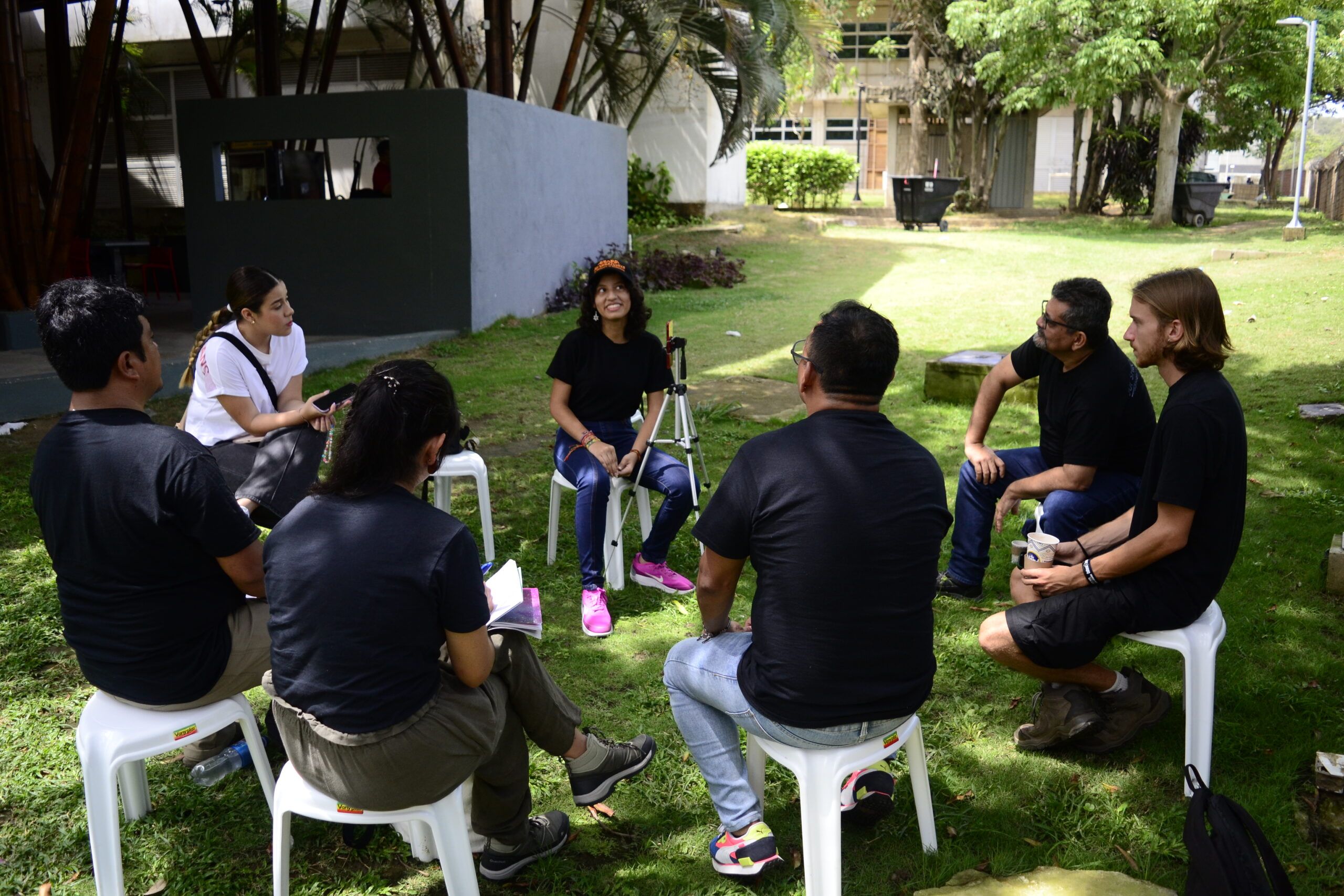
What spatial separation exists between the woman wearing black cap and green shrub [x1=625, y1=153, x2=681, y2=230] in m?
14.2

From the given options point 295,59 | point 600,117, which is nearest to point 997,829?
point 600,117

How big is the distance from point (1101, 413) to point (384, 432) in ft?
8.89

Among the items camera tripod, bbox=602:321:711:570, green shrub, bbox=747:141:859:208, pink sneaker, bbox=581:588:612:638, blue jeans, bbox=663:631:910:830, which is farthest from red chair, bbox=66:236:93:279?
green shrub, bbox=747:141:859:208

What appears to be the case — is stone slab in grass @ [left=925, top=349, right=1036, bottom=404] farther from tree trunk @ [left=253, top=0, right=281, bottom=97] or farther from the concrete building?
the concrete building

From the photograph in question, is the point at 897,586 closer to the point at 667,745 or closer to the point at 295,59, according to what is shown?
the point at 667,745

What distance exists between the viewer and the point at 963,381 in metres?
7.70

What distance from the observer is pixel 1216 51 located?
19.5 meters

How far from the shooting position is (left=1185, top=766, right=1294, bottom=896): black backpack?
7.55 ft

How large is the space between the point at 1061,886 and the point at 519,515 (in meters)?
3.67

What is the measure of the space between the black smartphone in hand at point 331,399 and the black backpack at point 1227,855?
323cm

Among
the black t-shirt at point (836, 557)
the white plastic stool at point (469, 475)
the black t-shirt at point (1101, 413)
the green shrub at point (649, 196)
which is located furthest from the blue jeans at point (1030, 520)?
the green shrub at point (649, 196)

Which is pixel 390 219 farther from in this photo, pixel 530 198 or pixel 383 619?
pixel 383 619

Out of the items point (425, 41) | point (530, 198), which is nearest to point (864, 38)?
point (425, 41)

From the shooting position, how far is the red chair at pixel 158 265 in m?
14.6
